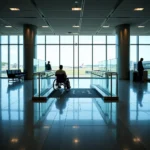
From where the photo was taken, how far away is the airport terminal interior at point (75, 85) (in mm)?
3645

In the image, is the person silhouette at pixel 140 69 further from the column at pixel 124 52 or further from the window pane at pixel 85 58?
the window pane at pixel 85 58

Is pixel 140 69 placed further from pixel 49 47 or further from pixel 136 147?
pixel 136 147

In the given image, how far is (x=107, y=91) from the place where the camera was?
8.30m

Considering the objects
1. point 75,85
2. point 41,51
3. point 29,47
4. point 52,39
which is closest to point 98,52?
point 52,39

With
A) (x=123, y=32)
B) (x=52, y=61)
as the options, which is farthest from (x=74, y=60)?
(x=123, y=32)

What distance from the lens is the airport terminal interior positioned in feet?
12.0

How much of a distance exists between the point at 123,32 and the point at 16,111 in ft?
43.1

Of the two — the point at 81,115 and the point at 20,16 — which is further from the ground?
the point at 20,16

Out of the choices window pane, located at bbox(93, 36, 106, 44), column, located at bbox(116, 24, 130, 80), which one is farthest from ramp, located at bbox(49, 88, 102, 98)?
window pane, located at bbox(93, 36, 106, 44)

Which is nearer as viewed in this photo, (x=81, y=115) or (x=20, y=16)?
(x=81, y=115)

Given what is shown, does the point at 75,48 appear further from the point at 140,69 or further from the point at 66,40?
the point at 140,69

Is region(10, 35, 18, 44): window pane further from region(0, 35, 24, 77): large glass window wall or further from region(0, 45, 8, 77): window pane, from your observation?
region(0, 45, 8, 77): window pane

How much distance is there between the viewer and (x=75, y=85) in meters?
13.7

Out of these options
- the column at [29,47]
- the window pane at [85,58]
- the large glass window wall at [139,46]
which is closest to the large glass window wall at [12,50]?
the column at [29,47]
